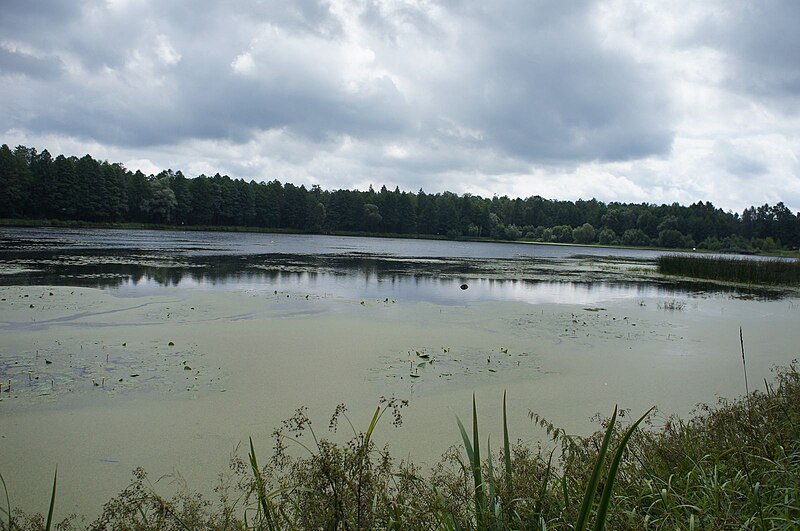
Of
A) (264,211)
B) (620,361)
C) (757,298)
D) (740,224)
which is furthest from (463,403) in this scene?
(740,224)

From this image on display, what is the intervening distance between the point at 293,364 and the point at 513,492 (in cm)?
487

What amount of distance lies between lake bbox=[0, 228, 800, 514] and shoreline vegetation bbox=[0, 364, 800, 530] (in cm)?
78

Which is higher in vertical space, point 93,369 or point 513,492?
point 513,492

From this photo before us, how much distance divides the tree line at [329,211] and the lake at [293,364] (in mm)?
50363

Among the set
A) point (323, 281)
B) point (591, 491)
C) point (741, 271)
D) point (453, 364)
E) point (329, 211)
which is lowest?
point (453, 364)

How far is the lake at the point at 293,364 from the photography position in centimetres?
419

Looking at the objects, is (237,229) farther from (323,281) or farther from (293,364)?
(293,364)

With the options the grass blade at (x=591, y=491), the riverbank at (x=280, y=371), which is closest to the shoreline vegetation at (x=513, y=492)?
the grass blade at (x=591, y=491)

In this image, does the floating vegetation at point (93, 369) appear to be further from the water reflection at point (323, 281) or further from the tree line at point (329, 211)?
the tree line at point (329, 211)

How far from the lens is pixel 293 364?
674 centimetres

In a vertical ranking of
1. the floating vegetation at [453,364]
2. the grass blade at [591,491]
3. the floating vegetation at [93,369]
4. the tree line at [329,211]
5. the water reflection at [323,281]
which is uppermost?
the tree line at [329,211]

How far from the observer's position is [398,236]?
85375 mm

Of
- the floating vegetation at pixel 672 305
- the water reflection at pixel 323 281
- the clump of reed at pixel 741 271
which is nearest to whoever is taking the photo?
the floating vegetation at pixel 672 305

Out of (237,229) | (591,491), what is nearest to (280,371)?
(591,491)
